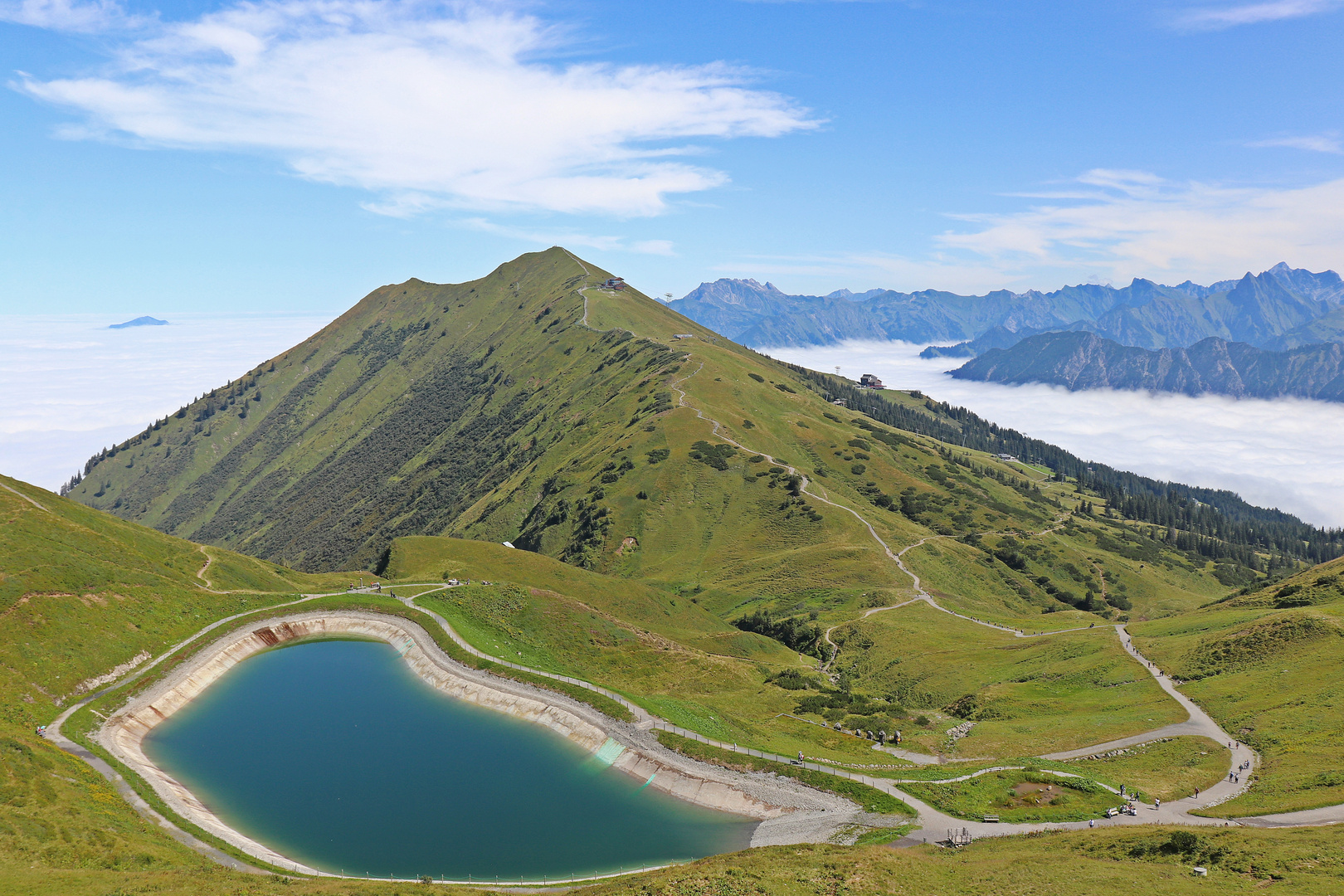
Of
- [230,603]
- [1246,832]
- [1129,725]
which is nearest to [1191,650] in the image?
[1129,725]

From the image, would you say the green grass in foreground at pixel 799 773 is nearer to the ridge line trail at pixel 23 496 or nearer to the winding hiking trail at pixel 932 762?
the winding hiking trail at pixel 932 762

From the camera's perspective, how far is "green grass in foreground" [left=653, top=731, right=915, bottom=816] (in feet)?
184

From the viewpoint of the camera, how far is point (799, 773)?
61531 mm

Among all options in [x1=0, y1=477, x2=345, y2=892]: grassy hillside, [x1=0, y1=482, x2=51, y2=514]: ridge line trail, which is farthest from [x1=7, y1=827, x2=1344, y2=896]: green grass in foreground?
[x1=0, y1=482, x2=51, y2=514]: ridge line trail

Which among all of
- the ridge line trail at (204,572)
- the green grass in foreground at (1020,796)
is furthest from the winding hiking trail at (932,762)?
the green grass in foreground at (1020,796)

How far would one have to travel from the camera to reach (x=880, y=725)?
3093 inches

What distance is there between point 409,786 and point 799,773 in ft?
110

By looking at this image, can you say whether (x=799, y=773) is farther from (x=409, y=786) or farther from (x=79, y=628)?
(x=79, y=628)

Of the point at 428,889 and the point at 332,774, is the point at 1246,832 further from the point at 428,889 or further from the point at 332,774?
the point at 332,774

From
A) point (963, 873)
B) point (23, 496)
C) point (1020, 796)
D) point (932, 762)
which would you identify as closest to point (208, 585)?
point (23, 496)

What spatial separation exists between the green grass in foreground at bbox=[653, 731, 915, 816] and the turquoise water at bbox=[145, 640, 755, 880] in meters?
5.05

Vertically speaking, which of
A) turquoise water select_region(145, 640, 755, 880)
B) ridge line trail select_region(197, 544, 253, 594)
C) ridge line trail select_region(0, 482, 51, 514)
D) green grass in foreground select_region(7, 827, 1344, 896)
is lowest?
turquoise water select_region(145, 640, 755, 880)

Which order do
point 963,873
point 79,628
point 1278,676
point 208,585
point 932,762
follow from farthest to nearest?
1. point 208,585
2. point 79,628
3. point 1278,676
4. point 932,762
5. point 963,873

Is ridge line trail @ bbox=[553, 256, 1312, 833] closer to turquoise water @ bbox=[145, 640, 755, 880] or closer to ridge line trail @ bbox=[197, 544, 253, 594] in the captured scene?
turquoise water @ bbox=[145, 640, 755, 880]
